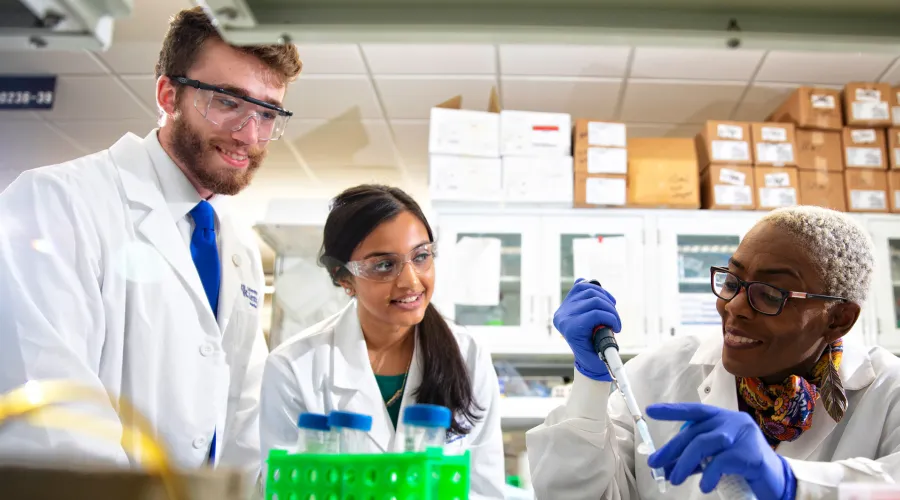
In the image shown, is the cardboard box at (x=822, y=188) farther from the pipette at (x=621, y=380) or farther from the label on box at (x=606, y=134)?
the pipette at (x=621, y=380)

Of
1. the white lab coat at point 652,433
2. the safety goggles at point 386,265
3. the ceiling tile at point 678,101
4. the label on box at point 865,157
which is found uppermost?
the ceiling tile at point 678,101

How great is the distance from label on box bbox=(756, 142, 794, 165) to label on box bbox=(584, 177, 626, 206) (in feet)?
2.10

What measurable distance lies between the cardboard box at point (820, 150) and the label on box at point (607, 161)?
0.82 meters

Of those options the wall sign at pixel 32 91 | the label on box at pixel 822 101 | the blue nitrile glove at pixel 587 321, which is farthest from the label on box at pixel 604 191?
the wall sign at pixel 32 91

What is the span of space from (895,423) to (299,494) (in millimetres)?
1089

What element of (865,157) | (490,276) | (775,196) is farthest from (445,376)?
(865,157)

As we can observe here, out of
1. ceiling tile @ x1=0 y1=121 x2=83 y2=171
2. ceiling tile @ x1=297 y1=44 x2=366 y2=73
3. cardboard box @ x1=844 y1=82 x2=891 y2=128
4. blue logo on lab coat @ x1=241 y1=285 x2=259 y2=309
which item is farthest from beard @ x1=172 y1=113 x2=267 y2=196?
cardboard box @ x1=844 y1=82 x2=891 y2=128

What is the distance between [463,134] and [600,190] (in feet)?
2.24

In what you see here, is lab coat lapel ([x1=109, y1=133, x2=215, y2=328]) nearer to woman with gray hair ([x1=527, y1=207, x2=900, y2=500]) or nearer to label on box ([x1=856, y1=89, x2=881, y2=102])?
woman with gray hair ([x1=527, y1=207, x2=900, y2=500])

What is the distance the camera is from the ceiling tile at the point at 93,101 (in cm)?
340

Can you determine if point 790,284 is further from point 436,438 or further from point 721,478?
point 436,438

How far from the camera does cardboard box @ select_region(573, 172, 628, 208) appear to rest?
10.6ft

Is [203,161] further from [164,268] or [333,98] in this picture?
[333,98]

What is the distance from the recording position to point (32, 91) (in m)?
3.40
